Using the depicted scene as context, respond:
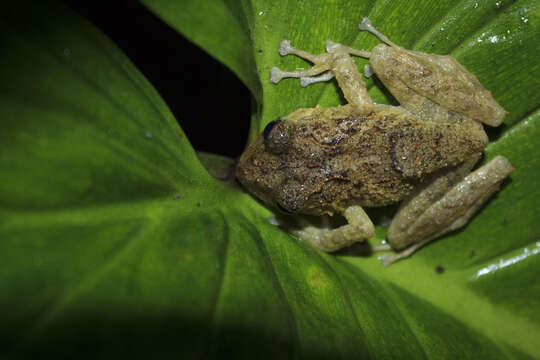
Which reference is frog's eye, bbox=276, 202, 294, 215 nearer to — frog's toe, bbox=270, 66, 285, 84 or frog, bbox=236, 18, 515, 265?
frog, bbox=236, 18, 515, 265

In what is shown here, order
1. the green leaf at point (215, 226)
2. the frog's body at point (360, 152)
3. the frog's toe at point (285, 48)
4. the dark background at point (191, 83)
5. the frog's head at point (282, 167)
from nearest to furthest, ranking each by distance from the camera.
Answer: the green leaf at point (215, 226)
the frog's toe at point (285, 48)
the frog's head at point (282, 167)
the frog's body at point (360, 152)
the dark background at point (191, 83)

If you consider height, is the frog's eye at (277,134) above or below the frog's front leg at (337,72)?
below

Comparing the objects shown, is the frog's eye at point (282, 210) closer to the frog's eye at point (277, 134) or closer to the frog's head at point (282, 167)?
the frog's head at point (282, 167)

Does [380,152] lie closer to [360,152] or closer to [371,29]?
[360,152]

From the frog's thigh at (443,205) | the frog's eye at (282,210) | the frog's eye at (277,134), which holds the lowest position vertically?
the frog's eye at (282,210)

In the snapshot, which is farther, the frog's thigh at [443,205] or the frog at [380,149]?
the frog's thigh at [443,205]

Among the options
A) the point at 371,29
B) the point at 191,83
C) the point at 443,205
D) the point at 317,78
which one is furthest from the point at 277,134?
the point at 443,205

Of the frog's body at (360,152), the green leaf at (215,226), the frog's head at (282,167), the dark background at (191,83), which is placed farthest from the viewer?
the dark background at (191,83)

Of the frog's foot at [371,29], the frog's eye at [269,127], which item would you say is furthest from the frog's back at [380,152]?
the frog's foot at [371,29]
